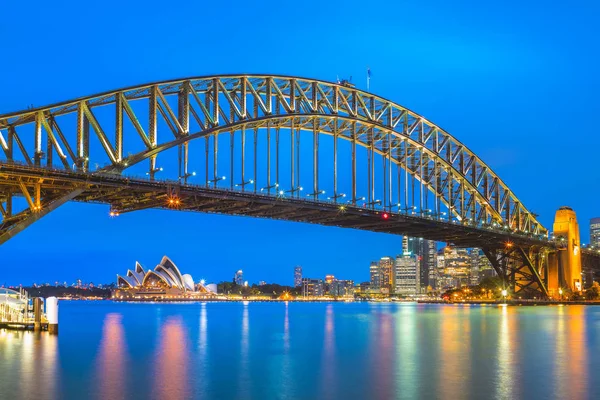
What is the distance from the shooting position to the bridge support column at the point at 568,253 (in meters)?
104

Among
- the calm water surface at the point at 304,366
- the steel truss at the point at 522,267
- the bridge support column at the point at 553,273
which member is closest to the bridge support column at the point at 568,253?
the bridge support column at the point at 553,273

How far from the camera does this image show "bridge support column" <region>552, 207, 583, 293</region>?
104 meters

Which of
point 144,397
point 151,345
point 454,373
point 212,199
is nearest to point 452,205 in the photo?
point 212,199

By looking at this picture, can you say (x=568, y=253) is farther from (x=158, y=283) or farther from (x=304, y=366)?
(x=158, y=283)

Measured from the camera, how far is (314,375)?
2575 cm

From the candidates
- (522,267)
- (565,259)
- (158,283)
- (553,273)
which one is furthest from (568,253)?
(158,283)

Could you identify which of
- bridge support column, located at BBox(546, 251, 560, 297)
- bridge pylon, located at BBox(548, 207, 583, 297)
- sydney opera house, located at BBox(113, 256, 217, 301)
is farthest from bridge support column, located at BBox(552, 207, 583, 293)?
sydney opera house, located at BBox(113, 256, 217, 301)

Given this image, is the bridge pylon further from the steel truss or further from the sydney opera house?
the sydney opera house

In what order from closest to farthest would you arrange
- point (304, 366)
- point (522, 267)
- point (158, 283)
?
point (304, 366) → point (522, 267) → point (158, 283)

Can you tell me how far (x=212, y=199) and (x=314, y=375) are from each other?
109ft

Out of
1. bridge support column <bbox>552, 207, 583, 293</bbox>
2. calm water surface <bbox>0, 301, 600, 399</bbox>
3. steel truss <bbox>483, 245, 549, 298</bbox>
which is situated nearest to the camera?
calm water surface <bbox>0, 301, 600, 399</bbox>

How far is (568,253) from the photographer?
103812 millimetres

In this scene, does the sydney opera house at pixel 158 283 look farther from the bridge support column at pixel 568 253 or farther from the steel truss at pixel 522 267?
the bridge support column at pixel 568 253

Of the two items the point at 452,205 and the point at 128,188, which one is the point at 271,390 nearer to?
the point at 128,188
